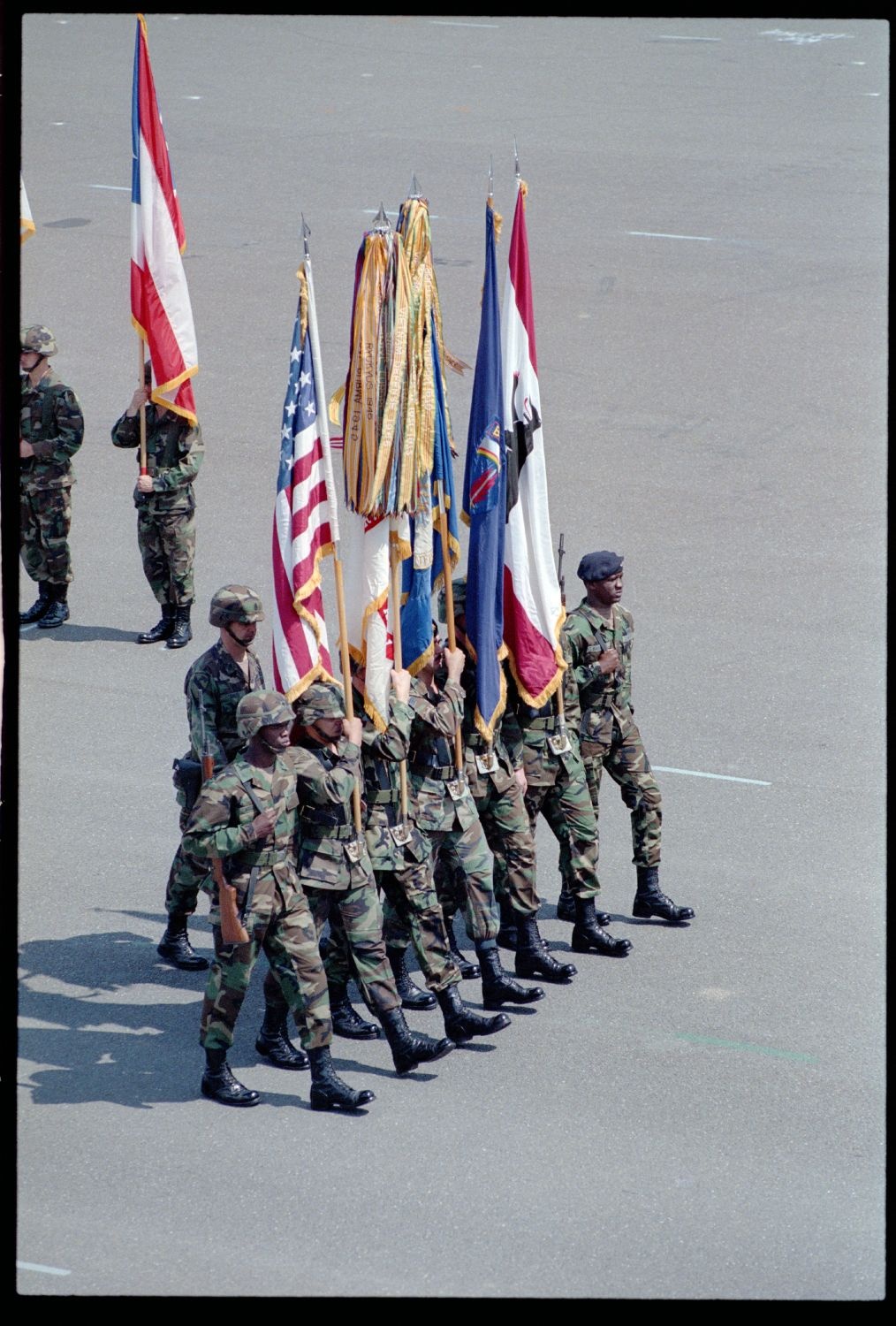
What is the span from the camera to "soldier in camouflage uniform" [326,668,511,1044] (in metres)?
9.17

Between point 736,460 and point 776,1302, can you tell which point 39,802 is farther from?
point 736,460

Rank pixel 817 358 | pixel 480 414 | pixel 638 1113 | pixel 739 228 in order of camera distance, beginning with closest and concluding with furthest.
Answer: pixel 638 1113, pixel 480 414, pixel 817 358, pixel 739 228

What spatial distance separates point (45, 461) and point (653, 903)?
537cm

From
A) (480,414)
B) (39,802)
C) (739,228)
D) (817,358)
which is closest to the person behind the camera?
(480,414)

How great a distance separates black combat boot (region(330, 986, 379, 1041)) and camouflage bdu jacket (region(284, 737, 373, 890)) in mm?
748

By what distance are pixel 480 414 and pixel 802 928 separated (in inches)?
122

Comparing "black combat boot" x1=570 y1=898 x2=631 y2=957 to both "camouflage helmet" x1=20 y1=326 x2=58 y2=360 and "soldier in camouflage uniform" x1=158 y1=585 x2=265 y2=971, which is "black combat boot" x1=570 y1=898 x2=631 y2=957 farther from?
"camouflage helmet" x1=20 y1=326 x2=58 y2=360

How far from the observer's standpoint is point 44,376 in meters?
13.2

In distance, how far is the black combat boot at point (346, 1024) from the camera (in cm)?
939

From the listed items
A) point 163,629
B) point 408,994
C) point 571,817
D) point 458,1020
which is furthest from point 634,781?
point 163,629

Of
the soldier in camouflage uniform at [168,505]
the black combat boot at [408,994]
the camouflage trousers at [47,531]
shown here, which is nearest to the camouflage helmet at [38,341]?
the soldier in camouflage uniform at [168,505]

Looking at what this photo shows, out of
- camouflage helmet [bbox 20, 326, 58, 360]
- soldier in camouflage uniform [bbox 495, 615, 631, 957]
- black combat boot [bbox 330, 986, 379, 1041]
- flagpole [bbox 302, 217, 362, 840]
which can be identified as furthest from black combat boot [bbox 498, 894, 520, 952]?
camouflage helmet [bbox 20, 326, 58, 360]

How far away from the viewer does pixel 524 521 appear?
10.4 meters

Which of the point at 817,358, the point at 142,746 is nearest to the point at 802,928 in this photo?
the point at 142,746
